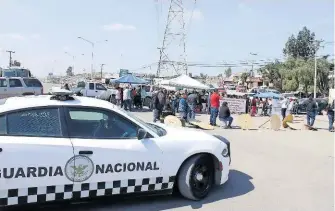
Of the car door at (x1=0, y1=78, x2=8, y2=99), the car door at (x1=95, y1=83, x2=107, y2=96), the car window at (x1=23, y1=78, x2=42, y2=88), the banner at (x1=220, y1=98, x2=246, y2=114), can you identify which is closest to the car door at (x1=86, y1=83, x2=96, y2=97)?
the car door at (x1=95, y1=83, x2=107, y2=96)

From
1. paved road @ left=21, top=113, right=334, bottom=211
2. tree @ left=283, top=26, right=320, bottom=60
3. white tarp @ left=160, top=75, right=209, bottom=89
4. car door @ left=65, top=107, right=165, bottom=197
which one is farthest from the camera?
tree @ left=283, top=26, right=320, bottom=60

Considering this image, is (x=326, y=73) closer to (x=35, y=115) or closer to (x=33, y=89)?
(x=33, y=89)

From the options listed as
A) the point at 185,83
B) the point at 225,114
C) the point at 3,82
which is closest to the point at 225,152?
the point at 225,114

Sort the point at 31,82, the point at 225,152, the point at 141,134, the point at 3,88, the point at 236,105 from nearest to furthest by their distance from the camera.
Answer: the point at 141,134, the point at 225,152, the point at 3,88, the point at 31,82, the point at 236,105

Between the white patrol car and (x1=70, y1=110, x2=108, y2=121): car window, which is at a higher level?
(x1=70, y1=110, x2=108, y2=121): car window

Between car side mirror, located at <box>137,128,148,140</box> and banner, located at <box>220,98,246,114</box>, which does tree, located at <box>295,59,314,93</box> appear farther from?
car side mirror, located at <box>137,128,148,140</box>

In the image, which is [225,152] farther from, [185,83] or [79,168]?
[185,83]

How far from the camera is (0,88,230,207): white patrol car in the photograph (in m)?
4.21

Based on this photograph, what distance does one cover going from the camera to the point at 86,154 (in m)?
4.45

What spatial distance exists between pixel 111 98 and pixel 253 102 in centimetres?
1005

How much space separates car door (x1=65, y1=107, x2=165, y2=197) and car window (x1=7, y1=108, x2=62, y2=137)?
157 mm

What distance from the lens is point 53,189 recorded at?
14.3ft

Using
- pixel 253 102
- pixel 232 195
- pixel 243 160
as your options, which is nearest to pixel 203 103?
pixel 253 102

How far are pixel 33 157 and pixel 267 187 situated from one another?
385cm
